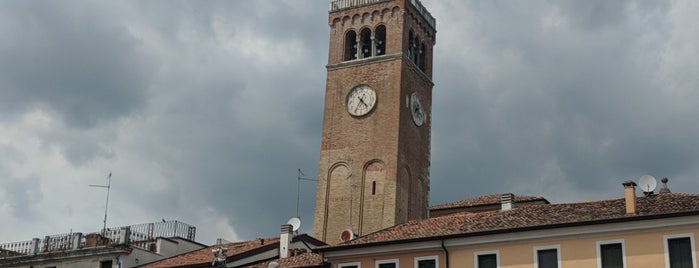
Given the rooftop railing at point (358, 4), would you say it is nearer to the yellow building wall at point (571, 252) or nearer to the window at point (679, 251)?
the yellow building wall at point (571, 252)

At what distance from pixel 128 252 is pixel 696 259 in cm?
2542

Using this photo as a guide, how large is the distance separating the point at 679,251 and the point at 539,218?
487 centimetres

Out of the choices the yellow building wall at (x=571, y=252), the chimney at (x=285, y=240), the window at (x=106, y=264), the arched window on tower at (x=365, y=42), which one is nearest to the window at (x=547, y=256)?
the yellow building wall at (x=571, y=252)

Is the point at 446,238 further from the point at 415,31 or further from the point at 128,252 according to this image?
the point at 415,31

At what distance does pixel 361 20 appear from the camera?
6091 cm

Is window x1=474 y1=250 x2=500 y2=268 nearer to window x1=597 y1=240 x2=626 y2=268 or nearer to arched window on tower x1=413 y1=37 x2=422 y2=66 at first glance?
window x1=597 y1=240 x2=626 y2=268

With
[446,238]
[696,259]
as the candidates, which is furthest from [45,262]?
[696,259]

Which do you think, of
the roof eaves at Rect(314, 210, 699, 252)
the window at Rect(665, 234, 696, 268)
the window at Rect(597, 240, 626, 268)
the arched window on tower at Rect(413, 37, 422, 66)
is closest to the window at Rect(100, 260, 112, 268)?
the roof eaves at Rect(314, 210, 699, 252)

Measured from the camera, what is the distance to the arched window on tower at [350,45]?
60969mm

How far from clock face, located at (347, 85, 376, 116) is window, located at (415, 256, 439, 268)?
80.8ft

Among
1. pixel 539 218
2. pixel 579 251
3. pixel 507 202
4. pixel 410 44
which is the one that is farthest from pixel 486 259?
pixel 410 44

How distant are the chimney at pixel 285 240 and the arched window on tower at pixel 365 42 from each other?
18.5 m

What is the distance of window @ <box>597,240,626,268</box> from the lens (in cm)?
3105

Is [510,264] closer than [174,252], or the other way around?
[510,264]
